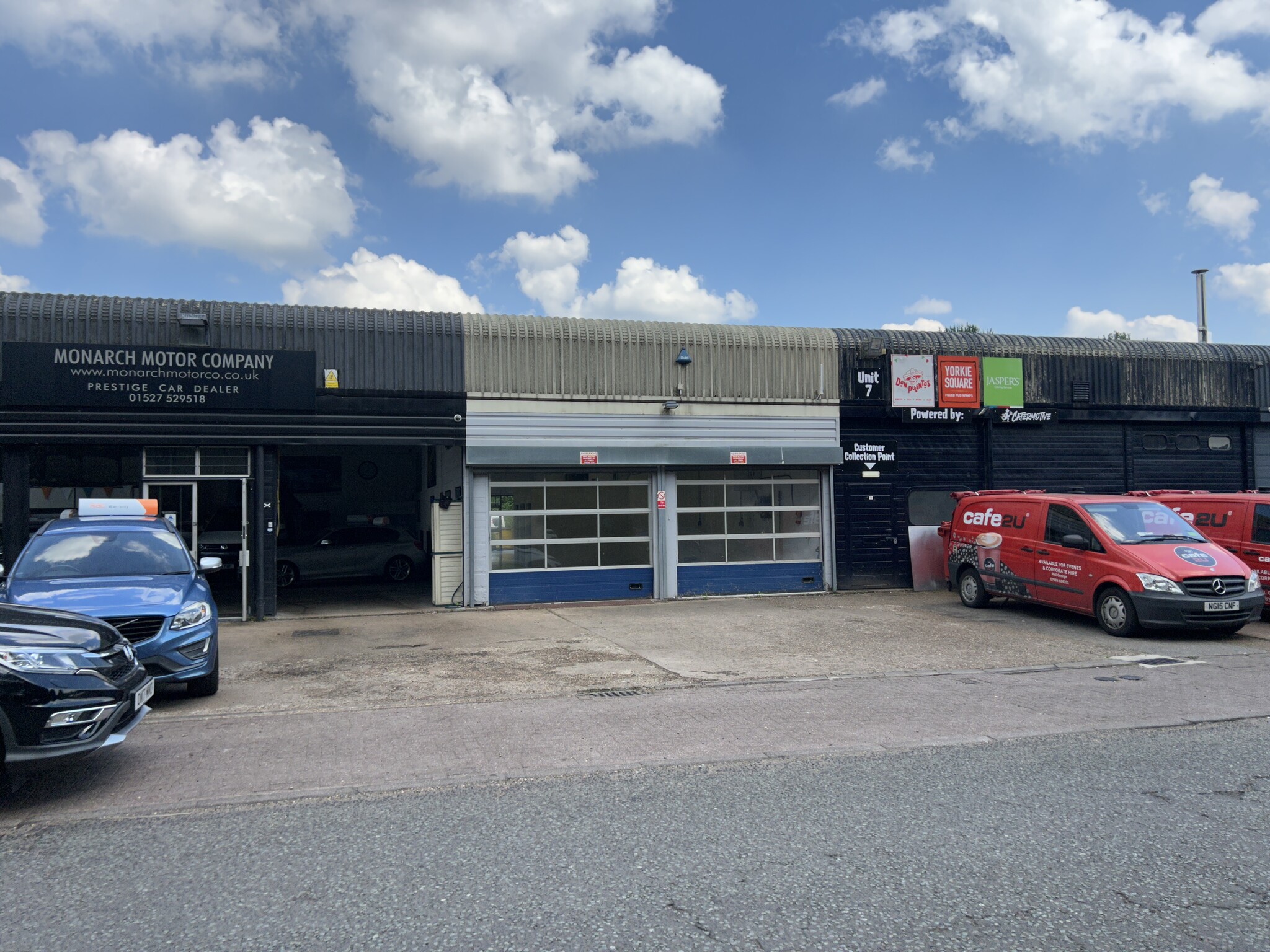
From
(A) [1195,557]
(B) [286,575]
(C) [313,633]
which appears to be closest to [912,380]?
(A) [1195,557]

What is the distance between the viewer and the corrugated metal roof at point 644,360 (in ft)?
52.9

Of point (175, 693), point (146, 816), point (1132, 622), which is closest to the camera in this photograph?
point (146, 816)

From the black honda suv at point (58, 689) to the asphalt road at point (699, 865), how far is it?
50 centimetres

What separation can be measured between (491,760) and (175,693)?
4331mm

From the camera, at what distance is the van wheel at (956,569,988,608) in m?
15.2

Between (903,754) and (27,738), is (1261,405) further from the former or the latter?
(27,738)

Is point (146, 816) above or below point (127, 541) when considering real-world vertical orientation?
below

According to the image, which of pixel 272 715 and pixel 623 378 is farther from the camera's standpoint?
pixel 623 378

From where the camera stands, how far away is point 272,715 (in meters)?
7.97

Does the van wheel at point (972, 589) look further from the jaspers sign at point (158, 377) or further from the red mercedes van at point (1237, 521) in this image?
the jaspers sign at point (158, 377)

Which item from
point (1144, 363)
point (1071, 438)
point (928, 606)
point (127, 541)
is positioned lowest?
point (928, 606)

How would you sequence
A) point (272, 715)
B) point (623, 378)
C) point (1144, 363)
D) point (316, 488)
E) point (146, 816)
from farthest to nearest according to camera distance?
point (316, 488) < point (1144, 363) < point (623, 378) < point (272, 715) < point (146, 816)

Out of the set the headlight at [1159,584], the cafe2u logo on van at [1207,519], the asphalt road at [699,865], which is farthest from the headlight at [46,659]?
the cafe2u logo on van at [1207,519]

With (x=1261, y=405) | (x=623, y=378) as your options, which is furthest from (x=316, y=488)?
(x=1261, y=405)
